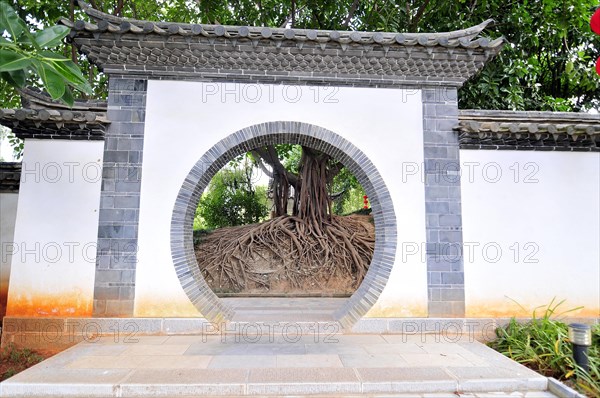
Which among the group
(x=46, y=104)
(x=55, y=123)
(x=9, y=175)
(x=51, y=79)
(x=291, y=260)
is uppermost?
(x=46, y=104)

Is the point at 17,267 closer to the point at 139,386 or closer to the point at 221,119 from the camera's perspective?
the point at 139,386

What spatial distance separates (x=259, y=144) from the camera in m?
4.46

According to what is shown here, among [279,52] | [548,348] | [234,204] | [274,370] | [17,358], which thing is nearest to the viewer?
[274,370]

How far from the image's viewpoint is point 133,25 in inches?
155

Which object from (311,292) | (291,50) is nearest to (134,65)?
(291,50)

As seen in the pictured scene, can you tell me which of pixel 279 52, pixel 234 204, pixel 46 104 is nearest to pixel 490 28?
pixel 279 52

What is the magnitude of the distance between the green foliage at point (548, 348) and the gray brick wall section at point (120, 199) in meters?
4.08

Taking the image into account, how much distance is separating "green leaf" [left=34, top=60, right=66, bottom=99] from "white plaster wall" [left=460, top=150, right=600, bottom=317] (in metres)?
4.05

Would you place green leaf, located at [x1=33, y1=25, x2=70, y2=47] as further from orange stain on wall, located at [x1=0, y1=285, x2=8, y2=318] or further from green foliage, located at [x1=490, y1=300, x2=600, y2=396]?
green foliage, located at [x1=490, y1=300, x2=600, y2=396]

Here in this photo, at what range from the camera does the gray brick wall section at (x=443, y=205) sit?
423cm

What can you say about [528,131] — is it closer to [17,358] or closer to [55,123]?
[55,123]

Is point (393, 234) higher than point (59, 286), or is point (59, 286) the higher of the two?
point (393, 234)

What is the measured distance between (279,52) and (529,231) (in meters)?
3.60

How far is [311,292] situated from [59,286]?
476 centimetres
